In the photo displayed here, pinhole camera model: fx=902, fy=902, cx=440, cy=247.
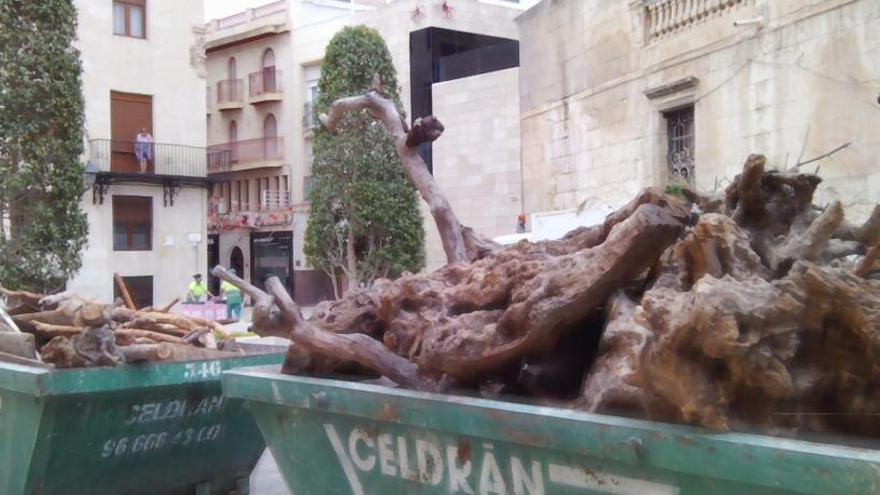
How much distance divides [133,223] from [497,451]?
1070 inches

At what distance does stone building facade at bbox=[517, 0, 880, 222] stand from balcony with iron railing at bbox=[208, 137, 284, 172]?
70.3 ft

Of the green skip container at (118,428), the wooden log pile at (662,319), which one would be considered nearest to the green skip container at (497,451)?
the wooden log pile at (662,319)

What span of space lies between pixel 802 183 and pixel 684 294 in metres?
0.89

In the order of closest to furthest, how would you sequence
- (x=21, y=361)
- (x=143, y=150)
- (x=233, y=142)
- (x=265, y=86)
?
(x=21, y=361)
(x=143, y=150)
(x=265, y=86)
(x=233, y=142)

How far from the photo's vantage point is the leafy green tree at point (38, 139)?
1532 cm

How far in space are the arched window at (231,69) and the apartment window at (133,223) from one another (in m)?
10.7

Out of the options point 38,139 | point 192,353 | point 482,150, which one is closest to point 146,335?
point 192,353

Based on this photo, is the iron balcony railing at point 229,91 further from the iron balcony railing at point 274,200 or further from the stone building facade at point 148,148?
the stone building facade at point 148,148

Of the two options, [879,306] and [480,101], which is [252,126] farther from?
[879,306]

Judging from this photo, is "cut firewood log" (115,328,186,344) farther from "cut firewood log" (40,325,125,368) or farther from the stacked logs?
"cut firewood log" (40,325,125,368)

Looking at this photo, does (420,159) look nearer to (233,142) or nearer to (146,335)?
(146,335)

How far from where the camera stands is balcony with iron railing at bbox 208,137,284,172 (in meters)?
35.4

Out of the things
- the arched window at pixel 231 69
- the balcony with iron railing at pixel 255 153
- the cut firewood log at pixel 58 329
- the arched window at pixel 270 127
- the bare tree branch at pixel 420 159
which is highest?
the arched window at pixel 231 69

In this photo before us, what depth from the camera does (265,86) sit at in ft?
116
